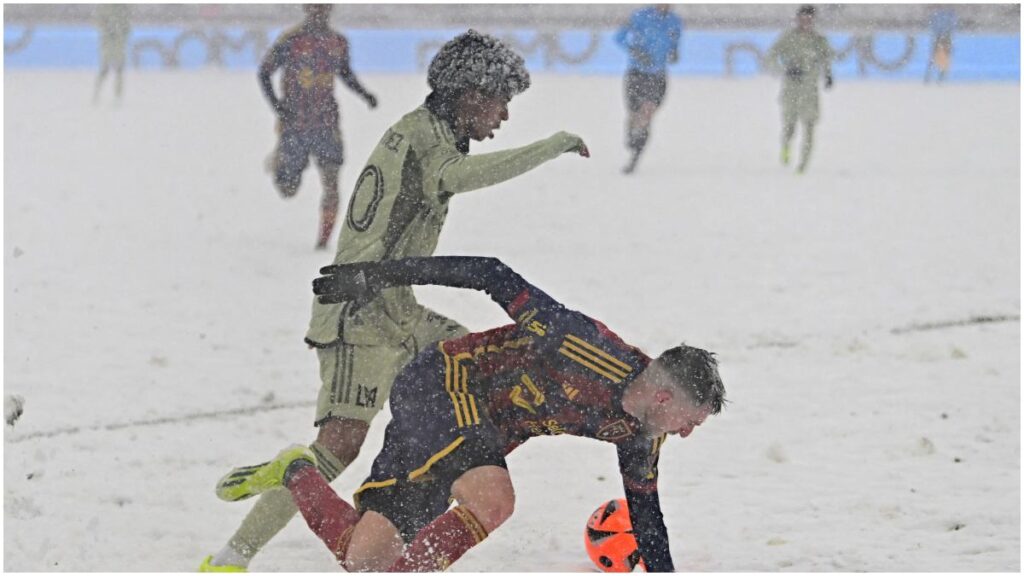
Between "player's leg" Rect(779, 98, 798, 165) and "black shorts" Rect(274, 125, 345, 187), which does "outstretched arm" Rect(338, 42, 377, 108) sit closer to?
"black shorts" Rect(274, 125, 345, 187)

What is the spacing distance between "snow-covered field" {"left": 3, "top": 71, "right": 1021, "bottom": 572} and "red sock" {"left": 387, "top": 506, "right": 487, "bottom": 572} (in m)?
0.92

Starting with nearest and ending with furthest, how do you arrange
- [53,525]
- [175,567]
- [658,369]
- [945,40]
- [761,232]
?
[658,369] → [175,567] → [53,525] → [761,232] → [945,40]

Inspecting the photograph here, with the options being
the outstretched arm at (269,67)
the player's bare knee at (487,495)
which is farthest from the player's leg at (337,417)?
the outstretched arm at (269,67)

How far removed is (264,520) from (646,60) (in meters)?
9.96

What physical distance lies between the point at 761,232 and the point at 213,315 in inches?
180

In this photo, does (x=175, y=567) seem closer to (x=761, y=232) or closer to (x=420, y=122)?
(x=420, y=122)

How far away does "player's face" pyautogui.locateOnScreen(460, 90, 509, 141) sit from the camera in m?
3.76

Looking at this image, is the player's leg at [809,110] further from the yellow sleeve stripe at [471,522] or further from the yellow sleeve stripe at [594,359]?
the yellow sleeve stripe at [471,522]

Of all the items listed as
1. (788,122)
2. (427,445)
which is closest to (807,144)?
(788,122)

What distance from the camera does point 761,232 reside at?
35.1ft

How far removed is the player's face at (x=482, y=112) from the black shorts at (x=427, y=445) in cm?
60

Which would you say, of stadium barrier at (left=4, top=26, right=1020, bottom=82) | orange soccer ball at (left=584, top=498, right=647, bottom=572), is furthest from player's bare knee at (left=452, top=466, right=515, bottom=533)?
stadium barrier at (left=4, top=26, right=1020, bottom=82)

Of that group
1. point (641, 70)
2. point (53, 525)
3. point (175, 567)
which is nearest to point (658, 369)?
point (175, 567)

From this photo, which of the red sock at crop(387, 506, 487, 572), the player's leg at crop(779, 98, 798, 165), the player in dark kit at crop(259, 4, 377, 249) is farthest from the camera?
the player's leg at crop(779, 98, 798, 165)
